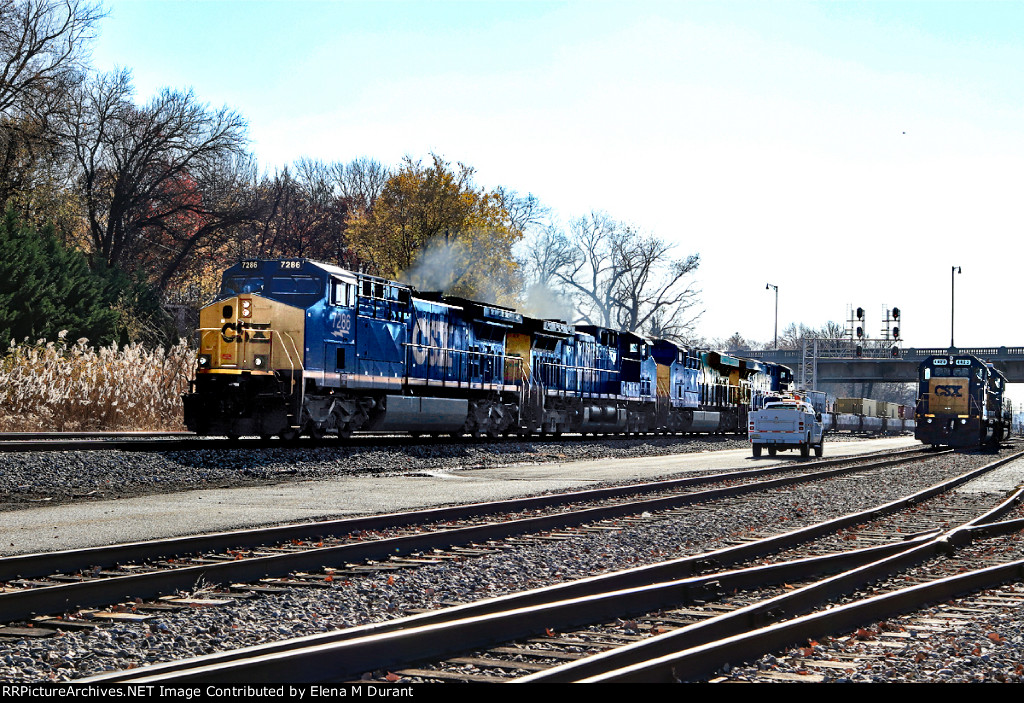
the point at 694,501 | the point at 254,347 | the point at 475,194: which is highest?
the point at 475,194

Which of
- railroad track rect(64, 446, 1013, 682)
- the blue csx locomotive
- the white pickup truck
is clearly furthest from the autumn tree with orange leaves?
railroad track rect(64, 446, 1013, 682)

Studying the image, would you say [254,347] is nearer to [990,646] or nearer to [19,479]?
[19,479]

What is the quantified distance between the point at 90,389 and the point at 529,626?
20563 mm

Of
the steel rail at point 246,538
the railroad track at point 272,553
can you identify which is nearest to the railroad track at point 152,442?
the steel rail at point 246,538

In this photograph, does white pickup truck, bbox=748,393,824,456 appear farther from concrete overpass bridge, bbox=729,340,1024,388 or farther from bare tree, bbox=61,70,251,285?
concrete overpass bridge, bbox=729,340,1024,388

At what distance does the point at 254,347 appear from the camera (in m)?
20.4

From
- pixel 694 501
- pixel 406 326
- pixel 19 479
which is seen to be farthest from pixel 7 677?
pixel 406 326

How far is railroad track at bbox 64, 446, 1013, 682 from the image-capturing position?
486 centimetres

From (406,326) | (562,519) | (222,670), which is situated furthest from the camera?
(406,326)

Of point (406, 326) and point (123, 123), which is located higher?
point (123, 123)

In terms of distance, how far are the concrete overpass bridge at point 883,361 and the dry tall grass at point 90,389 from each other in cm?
6117

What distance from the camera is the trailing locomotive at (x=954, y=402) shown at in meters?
39.1

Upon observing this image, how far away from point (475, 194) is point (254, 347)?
36380 mm

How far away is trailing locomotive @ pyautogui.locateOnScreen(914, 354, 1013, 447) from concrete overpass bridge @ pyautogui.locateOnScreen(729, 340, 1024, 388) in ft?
127
